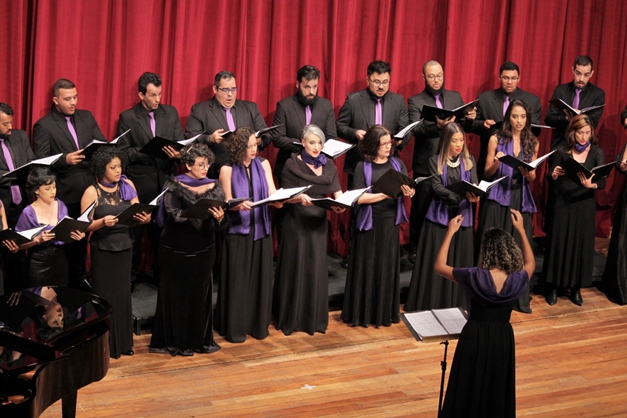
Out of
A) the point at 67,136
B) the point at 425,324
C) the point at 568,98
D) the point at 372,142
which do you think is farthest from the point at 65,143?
the point at 568,98

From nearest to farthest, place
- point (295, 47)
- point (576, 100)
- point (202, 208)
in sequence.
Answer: point (202, 208) < point (295, 47) < point (576, 100)

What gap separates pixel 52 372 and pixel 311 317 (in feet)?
9.16

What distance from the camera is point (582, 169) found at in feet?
22.7

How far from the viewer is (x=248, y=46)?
743 cm

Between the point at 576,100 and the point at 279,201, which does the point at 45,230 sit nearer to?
the point at 279,201

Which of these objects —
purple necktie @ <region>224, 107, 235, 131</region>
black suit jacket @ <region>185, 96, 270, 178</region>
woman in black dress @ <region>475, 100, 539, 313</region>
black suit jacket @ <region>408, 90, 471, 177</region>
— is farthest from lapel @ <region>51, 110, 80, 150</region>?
woman in black dress @ <region>475, 100, 539, 313</region>

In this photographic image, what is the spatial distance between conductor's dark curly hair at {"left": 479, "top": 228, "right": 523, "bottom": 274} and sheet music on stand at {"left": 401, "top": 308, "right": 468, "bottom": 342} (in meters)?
0.32

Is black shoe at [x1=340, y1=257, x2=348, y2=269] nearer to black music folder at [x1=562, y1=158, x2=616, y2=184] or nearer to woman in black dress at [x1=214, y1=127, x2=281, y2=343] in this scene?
woman in black dress at [x1=214, y1=127, x2=281, y2=343]

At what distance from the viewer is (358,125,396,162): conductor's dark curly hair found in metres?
6.39

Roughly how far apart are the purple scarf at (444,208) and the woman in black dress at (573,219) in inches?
35.6

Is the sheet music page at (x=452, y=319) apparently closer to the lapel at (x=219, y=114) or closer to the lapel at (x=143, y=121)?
the lapel at (x=219, y=114)

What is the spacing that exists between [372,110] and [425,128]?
454 mm

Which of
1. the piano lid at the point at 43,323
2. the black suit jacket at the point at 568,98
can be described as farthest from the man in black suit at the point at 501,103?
the piano lid at the point at 43,323

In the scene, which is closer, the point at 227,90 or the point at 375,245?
the point at 375,245
